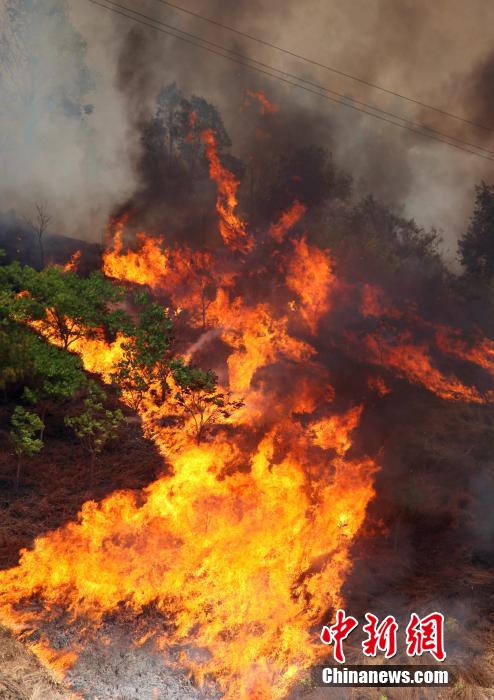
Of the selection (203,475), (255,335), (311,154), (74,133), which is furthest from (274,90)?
(203,475)

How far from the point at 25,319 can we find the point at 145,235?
50.7 ft

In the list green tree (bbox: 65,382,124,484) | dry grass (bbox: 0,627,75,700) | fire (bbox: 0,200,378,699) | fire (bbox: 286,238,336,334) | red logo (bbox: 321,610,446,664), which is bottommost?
dry grass (bbox: 0,627,75,700)

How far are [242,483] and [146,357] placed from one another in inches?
269

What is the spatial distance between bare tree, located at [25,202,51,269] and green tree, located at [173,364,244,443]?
610 inches

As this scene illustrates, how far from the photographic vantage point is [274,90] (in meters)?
39.5

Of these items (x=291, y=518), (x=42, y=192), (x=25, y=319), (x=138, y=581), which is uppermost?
(x=42, y=192)

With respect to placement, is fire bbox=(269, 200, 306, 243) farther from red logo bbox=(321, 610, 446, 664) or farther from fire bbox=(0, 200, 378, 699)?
red logo bbox=(321, 610, 446, 664)

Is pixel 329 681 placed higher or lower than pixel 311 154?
lower

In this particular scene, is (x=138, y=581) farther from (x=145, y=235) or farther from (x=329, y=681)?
(x=145, y=235)

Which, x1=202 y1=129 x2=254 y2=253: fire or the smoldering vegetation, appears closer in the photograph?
the smoldering vegetation

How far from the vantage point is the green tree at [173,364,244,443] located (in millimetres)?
17750

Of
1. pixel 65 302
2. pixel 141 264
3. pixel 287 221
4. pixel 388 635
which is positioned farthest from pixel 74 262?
pixel 388 635

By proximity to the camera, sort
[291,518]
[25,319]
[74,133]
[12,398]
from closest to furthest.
Answer: [291,518] → [25,319] → [12,398] → [74,133]

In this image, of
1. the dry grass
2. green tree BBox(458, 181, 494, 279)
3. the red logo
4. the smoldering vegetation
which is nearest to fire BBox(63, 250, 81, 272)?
the smoldering vegetation
